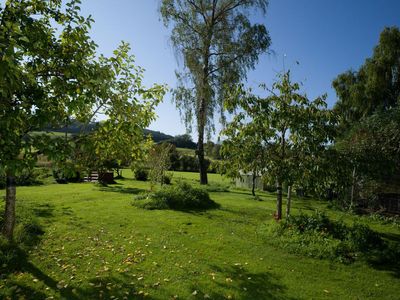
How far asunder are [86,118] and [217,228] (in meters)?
6.50

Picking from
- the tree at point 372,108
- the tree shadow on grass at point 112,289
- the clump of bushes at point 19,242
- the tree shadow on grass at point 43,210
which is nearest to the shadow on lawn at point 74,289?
the tree shadow on grass at point 112,289

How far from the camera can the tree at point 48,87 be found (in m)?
4.72

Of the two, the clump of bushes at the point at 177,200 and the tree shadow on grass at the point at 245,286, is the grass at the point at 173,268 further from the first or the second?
the clump of bushes at the point at 177,200

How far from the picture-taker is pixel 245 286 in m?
6.79

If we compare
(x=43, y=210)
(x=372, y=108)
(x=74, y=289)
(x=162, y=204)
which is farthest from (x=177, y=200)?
(x=372, y=108)

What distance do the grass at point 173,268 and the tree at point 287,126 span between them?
258 centimetres

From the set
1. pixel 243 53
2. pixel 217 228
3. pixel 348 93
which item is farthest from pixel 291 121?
pixel 348 93

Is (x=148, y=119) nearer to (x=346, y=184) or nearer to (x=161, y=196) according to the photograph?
(x=346, y=184)

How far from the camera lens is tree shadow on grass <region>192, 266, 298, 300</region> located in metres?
6.35

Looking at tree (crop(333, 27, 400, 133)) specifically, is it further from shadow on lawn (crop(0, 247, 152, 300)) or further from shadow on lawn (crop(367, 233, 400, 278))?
shadow on lawn (crop(0, 247, 152, 300))

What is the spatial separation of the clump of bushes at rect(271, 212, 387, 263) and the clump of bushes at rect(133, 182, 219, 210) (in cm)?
609

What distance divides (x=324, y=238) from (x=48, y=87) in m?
8.70

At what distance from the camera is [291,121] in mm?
10523

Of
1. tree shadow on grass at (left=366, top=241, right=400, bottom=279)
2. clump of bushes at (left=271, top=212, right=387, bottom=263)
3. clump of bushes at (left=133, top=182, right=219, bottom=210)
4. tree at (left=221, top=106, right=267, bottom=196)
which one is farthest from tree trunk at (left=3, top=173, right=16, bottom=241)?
tree shadow on grass at (left=366, top=241, right=400, bottom=279)
